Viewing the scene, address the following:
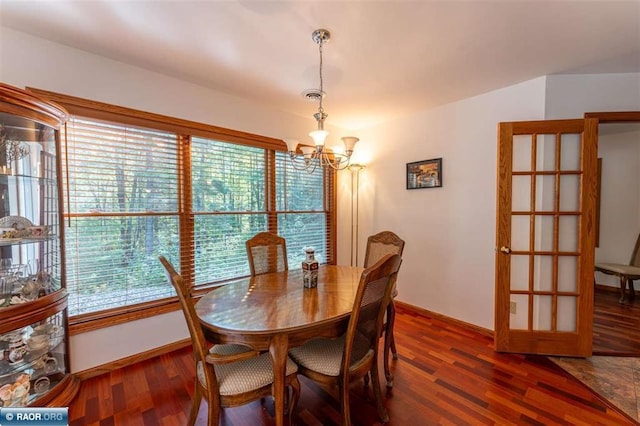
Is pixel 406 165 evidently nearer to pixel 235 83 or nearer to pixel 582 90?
pixel 582 90

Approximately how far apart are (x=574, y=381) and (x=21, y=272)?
4011 mm

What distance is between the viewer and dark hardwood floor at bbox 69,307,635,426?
1.72 meters

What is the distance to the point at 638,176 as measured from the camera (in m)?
3.90

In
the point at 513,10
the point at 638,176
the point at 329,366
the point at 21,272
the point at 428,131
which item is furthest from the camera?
the point at 638,176

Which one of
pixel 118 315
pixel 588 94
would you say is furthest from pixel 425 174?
pixel 118 315

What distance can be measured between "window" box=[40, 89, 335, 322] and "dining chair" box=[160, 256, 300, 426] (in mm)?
1307

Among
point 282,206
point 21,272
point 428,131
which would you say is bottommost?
point 21,272

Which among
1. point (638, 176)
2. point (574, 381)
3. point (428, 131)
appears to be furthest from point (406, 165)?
point (638, 176)

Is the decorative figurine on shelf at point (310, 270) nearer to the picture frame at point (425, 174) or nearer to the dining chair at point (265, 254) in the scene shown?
the dining chair at point (265, 254)

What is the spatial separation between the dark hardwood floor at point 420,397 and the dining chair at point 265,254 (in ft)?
3.21

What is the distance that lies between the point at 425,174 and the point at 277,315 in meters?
2.60

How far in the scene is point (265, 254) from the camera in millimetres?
2588
